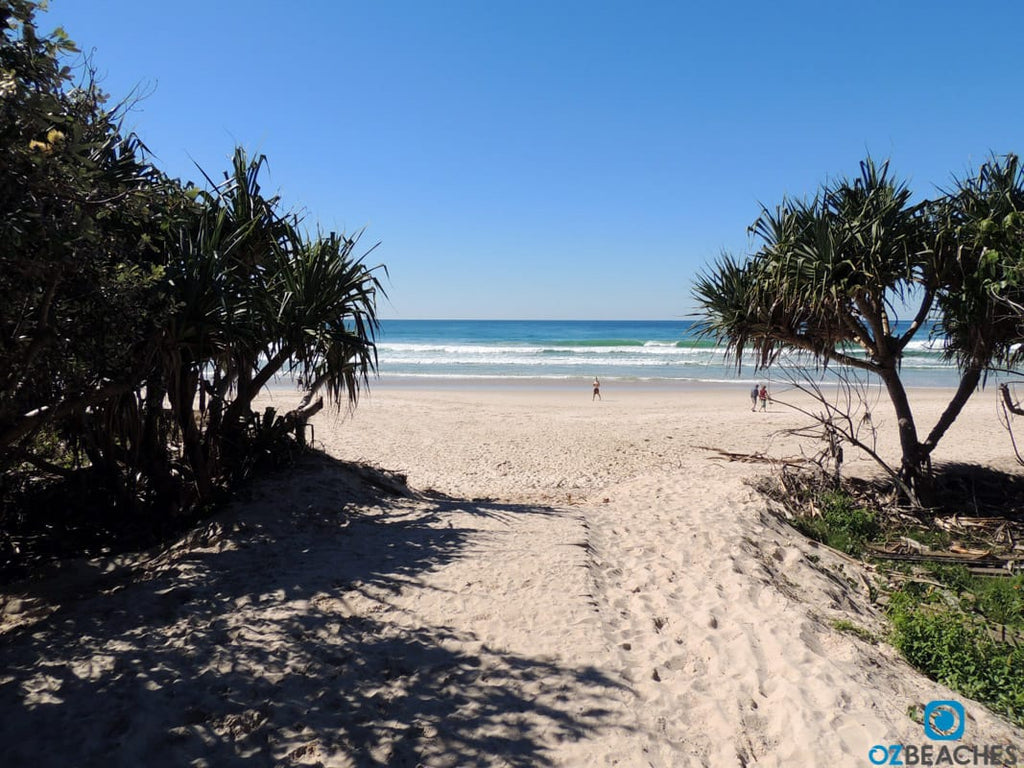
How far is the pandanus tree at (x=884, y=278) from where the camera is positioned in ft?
23.0

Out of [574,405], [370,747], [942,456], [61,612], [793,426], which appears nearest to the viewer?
[370,747]

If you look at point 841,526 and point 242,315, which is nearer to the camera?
point 242,315

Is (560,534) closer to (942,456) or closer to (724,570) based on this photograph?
(724,570)

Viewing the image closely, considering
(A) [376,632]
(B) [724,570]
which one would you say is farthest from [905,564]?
(A) [376,632]

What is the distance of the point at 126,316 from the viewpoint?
450cm

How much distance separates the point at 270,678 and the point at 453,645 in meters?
1.06

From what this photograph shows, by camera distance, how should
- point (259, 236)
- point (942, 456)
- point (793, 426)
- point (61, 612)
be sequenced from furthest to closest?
point (793, 426)
point (942, 456)
point (259, 236)
point (61, 612)

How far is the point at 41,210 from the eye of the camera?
10.6ft

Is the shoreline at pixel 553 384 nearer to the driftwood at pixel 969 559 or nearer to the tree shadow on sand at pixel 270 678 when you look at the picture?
the driftwood at pixel 969 559

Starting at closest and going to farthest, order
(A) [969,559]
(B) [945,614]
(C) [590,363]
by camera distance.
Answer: (B) [945,614] → (A) [969,559] → (C) [590,363]

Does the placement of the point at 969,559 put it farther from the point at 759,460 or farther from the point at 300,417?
the point at 300,417

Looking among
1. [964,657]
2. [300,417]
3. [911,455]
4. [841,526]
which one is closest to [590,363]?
[911,455]

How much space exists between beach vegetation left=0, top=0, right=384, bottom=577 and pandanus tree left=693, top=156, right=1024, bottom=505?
4.92 metres

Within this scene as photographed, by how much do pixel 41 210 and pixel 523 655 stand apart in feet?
11.7
